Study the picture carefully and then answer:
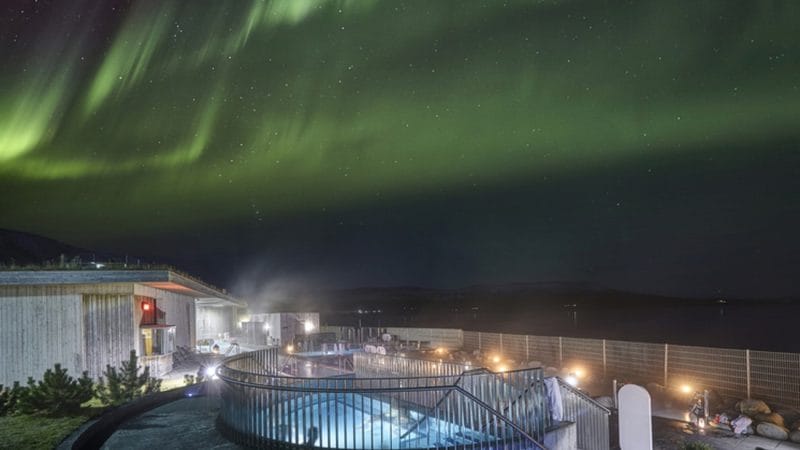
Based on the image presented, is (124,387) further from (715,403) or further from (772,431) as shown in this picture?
(715,403)

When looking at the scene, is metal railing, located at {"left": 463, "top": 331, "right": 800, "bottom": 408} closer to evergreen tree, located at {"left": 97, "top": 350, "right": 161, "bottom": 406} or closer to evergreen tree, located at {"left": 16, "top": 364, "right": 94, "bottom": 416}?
evergreen tree, located at {"left": 97, "top": 350, "right": 161, "bottom": 406}

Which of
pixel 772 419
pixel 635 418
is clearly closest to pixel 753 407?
pixel 772 419

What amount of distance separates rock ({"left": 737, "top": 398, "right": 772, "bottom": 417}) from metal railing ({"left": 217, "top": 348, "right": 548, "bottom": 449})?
27.1 feet

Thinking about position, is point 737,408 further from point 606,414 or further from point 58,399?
point 58,399

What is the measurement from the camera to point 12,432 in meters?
12.1

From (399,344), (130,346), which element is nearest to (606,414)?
(130,346)

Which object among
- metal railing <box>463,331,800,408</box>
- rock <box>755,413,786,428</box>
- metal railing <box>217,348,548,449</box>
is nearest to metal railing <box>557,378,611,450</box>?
metal railing <box>217,348,548,449</box>

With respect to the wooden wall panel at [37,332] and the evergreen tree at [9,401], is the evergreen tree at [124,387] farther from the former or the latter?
the wooden wall panel at [37,332]

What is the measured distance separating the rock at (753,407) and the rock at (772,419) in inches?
11.6

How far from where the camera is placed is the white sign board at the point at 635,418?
6266mm

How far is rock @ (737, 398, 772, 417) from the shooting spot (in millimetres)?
15109

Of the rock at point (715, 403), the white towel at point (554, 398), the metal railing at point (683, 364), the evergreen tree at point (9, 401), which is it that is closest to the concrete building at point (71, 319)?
the evergreen tree at point (9, 401)

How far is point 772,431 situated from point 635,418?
32.5ft

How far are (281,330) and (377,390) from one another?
32.5 meters
